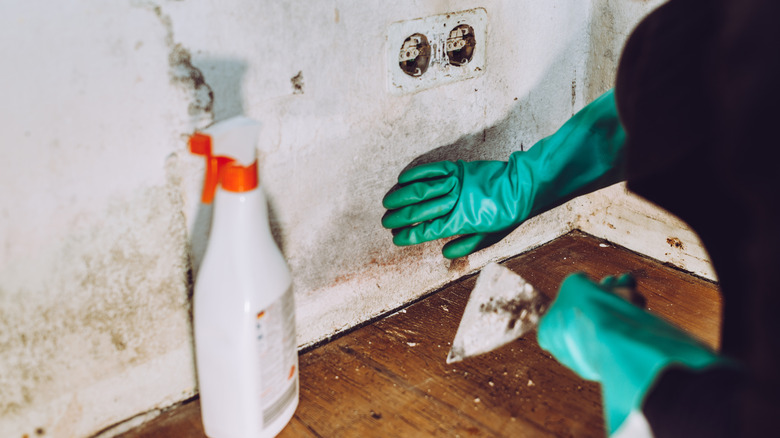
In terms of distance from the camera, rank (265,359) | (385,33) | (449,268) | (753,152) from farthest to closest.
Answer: (449,268) → (385,33) → (265,359) → (753,152)

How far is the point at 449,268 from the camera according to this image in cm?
124

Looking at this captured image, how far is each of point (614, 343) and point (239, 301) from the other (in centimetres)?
43

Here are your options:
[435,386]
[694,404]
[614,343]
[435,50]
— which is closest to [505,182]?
[435,50]

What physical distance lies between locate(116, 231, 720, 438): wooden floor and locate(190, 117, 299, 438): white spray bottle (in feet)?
0.27

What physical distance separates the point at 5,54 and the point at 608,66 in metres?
1.06

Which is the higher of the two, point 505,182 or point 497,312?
point 505,182

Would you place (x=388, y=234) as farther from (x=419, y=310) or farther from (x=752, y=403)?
(x=752, y=403)

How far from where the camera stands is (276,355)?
2.67ft

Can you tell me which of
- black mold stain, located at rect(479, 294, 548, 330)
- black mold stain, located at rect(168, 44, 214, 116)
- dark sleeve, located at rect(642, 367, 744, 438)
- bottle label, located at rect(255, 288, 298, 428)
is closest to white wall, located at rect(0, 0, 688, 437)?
black mold stain, located at rect(168, 44, 214, 116)

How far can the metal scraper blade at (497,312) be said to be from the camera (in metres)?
0.92

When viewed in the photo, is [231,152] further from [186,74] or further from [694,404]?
[694,404]

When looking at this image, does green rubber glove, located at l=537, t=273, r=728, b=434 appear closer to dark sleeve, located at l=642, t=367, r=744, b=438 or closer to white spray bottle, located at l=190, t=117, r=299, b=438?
dark sleeve, located at l=642, t=367, r=744, b=438

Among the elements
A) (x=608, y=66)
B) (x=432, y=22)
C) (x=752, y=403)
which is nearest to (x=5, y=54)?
(x=432, y=22)

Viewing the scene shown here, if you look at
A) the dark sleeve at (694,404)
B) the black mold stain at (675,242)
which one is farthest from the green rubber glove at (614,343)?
the black mold stain at (675,242)
